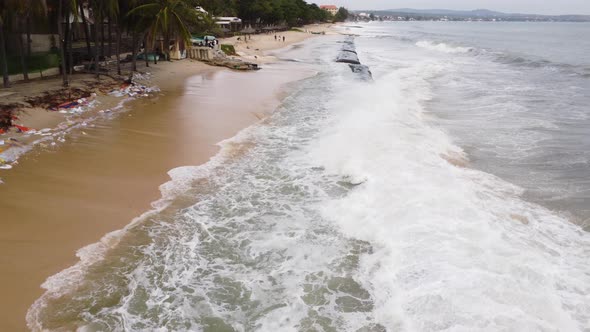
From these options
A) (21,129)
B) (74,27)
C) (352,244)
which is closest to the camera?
(352,244)

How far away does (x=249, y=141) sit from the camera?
13.2 metres

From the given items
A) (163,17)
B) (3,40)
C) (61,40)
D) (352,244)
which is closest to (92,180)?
(352,244)

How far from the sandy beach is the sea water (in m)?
0.35

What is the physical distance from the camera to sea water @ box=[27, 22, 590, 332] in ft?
18.0

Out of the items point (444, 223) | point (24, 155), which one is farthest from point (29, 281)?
point (444, 223)

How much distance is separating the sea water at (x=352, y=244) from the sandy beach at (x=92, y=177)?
13.8 inches

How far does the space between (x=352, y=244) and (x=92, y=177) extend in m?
5.91

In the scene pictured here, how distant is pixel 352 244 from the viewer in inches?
287

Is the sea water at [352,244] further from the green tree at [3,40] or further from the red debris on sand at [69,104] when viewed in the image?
the green tree at [3,40]

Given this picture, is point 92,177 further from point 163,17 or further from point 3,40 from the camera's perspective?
point 163,17

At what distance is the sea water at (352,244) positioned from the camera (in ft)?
18.0

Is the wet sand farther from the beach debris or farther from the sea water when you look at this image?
the beach debris

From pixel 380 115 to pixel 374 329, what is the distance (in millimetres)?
12199

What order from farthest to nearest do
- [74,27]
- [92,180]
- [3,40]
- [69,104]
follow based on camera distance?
[74,27], [3,40], [69,104], [92,180]
